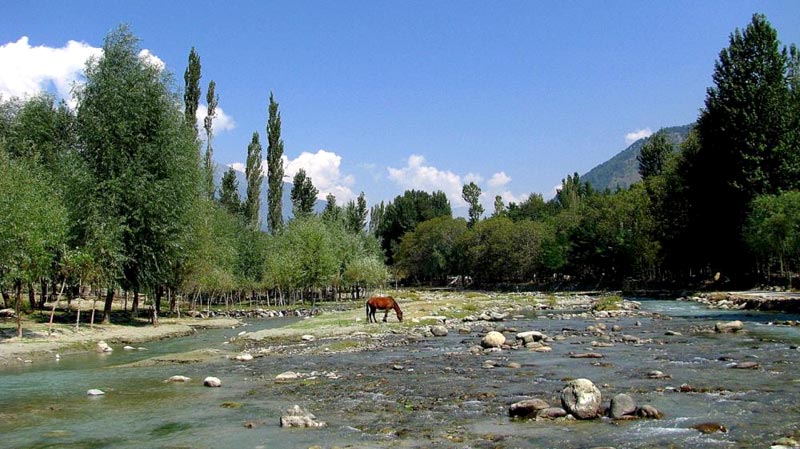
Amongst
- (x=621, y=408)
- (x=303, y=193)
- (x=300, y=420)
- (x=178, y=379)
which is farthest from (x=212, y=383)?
(x=303, y=193)

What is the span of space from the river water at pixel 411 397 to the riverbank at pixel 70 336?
2.49m

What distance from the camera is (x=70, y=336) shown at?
118 feet

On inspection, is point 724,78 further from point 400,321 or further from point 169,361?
point 169,361

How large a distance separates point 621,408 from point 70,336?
33.2m

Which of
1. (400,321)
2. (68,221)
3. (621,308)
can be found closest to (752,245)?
(621,308)

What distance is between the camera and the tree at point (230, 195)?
106250 millimetres

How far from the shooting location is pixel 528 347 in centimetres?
2784

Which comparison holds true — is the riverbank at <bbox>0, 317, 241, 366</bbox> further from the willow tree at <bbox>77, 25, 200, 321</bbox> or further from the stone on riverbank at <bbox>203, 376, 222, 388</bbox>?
the stone on riverbank at <bbox>203, 376, 222, 388</bbox>

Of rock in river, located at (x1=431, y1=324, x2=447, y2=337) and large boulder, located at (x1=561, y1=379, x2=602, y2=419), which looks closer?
large boulder, located at (x1=561, y1=379, x2=602, y2=419)

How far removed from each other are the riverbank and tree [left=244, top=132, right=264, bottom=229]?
53836 mm

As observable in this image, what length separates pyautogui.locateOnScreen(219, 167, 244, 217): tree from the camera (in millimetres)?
106250

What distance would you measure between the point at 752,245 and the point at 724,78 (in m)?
19.3

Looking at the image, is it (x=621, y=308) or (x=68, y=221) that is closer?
(x=68, y=221)

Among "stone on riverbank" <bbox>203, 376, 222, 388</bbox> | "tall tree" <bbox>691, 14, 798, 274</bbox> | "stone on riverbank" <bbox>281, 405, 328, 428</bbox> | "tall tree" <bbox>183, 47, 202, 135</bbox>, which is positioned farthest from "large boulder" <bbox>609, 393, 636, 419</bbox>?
"tall tree" <bbox>183, 47, 202, 135</bbox>
